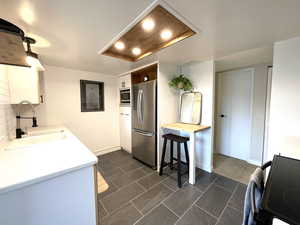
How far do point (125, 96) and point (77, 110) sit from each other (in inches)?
46.3

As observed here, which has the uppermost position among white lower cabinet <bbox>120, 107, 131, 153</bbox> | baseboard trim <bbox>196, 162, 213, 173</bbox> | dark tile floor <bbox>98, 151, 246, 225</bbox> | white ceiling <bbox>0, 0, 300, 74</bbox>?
white ceiling <bbox>0, 0, 300, 74</bbox>

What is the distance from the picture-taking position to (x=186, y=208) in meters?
1.62

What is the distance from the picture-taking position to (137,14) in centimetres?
108

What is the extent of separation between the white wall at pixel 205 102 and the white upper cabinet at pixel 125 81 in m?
1.37

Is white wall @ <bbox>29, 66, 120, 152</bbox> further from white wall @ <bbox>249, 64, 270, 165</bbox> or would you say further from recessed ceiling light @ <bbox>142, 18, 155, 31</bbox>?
white wall @ <bbox>249, 64, 270, 165</bbox>

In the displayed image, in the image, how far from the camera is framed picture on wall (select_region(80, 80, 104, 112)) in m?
3.06

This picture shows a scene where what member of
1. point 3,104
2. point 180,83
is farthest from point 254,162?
point 3,104

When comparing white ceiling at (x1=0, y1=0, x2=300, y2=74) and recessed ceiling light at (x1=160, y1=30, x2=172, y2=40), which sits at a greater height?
recessed ceiling light at (x1=160, y1=30, x2=172, y2=40)

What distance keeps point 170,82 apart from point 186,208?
2.05 m

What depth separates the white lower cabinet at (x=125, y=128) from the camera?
3225mm

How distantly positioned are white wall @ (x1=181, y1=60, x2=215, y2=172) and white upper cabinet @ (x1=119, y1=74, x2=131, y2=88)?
53.8 inches

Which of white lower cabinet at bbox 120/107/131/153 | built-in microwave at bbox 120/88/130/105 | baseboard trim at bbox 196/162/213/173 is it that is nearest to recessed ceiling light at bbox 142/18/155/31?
built-in microwave at bbox 120/88/130/105

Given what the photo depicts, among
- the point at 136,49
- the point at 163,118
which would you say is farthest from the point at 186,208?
the point at 136,49

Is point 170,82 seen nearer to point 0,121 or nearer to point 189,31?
point 189,31
